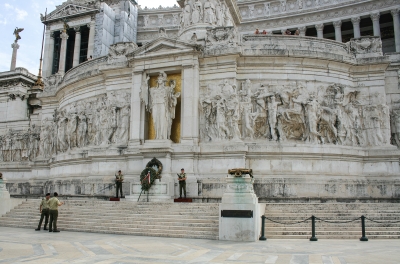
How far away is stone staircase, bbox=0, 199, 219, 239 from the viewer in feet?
48.0

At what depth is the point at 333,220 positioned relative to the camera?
15273 mm

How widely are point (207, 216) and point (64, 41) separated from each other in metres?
60.6

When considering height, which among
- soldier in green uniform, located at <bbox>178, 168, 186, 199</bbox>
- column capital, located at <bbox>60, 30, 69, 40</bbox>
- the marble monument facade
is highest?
column capital, located at <bbox>60, 30, 69, 40</bbox>

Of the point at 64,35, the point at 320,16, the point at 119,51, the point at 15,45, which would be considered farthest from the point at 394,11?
the point at 15,45

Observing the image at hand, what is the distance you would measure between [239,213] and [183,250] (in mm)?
2780

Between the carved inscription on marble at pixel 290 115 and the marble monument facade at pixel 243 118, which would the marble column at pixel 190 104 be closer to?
the marble monument facade at pixel 243 118

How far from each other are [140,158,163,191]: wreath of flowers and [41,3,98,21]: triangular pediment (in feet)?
174

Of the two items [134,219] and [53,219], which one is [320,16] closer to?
[134,219]

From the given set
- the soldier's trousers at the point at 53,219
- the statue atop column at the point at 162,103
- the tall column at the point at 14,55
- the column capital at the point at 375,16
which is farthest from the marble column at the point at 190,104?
the tall column at the point at 14,55

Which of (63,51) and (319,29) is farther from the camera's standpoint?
(63,51)

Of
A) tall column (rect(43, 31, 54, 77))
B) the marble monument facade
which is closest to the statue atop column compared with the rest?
the marble monument facade

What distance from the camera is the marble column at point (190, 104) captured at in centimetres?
2142

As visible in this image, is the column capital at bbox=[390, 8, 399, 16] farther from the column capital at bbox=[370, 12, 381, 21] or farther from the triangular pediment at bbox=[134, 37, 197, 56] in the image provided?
the triangular pediment at bbox=[134, 37, 197, 56]

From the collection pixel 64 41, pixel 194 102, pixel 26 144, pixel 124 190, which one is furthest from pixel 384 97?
pixel 64 41
